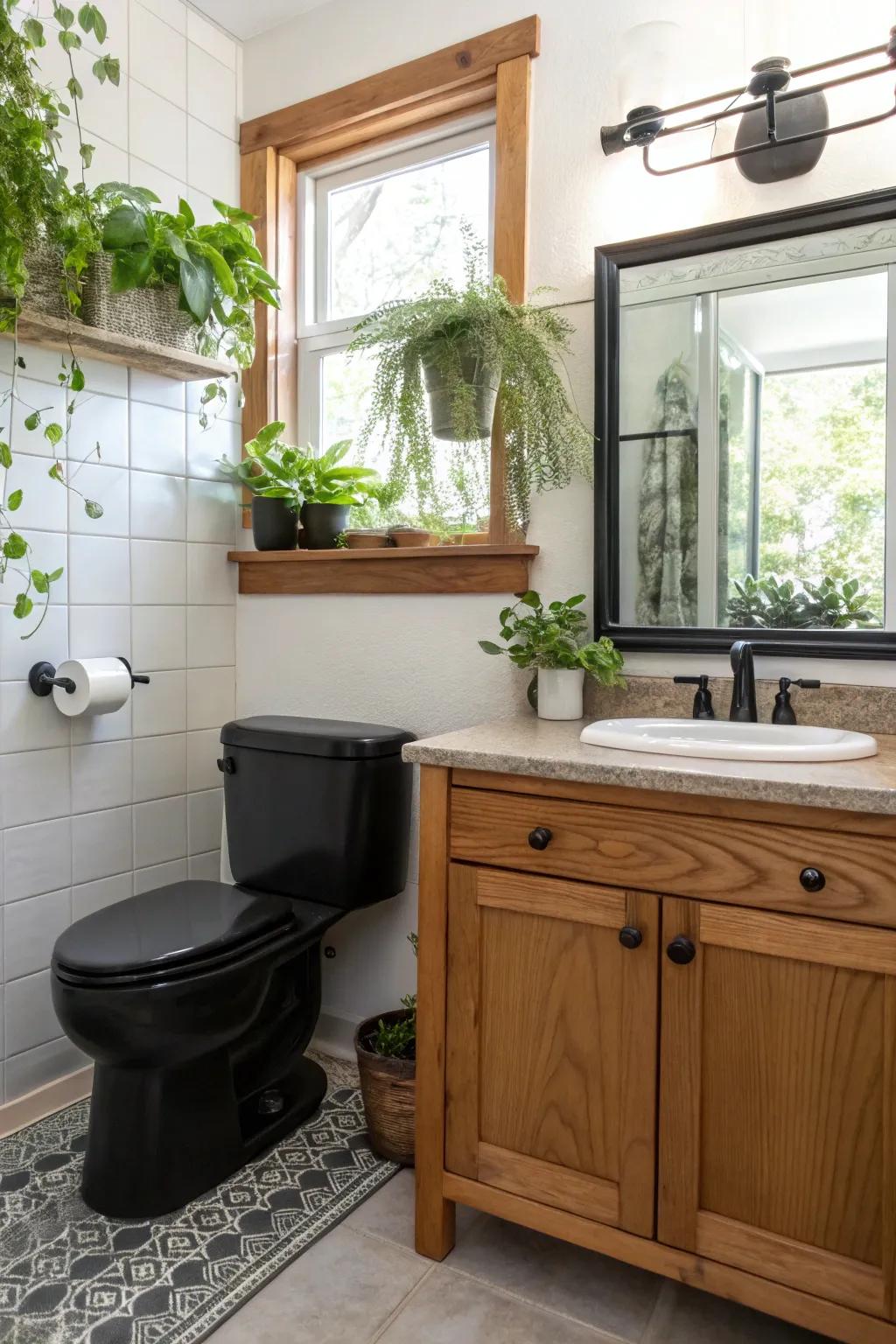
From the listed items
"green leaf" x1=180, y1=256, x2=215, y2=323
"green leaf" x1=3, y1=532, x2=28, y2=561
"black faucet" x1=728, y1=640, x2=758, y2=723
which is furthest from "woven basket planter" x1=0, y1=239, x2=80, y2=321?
"black faucet" x1=728, y1=640, x2=758, y2=723

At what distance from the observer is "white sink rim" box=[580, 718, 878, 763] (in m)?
1.21

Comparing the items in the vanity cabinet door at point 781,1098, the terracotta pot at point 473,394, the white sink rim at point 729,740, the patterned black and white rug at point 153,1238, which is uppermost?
the terracotta pot at point 473,394

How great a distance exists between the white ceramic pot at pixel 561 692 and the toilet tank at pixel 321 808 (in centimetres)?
32

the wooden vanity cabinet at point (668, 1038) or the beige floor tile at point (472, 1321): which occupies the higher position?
the wooden vanity cabinet at point (668, 1038)

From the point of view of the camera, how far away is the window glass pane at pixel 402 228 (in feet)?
6.70

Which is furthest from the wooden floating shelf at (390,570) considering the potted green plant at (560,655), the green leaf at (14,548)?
the green leaf at (14,548)

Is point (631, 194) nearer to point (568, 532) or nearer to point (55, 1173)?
point (568, 532)

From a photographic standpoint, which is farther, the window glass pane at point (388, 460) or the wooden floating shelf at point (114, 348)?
the window glass pane at point (388, 460)

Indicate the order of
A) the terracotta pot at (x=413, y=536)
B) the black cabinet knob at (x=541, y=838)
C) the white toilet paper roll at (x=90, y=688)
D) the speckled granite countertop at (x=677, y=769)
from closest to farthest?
the speckled granite countertop at (x=677, y=769), the black cabinet knob at (x=541, y=838), the white toilet paper roll at (x=90, y=688), the terracotta pot at (x=413, y=536)

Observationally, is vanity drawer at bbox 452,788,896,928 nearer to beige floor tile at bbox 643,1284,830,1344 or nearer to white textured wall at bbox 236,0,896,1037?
white textured wall at bbox 236,0,896,1037

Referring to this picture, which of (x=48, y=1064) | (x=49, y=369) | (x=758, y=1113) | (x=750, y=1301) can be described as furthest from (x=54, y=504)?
(x=750, y=1301)

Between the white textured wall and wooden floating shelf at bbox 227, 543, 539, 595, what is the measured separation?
0.04 meters

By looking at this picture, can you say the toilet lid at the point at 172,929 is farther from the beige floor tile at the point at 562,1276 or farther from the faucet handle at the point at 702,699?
the faucet handle at the point at 702,699

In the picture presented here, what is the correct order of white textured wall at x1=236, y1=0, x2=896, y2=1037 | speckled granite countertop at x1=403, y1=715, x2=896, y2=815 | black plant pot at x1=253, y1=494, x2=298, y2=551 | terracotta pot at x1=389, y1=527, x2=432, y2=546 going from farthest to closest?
black plant pot at x1=253, y1=494, x2=298, y2=551
terracotta pot at x1=389, y1=527, x2=432, y2=546
white textured wall at x1=236, y1=0, x2=896, y2=1037
speckled granite countertop at x1=403, y1=715, x2=896, y2=815
